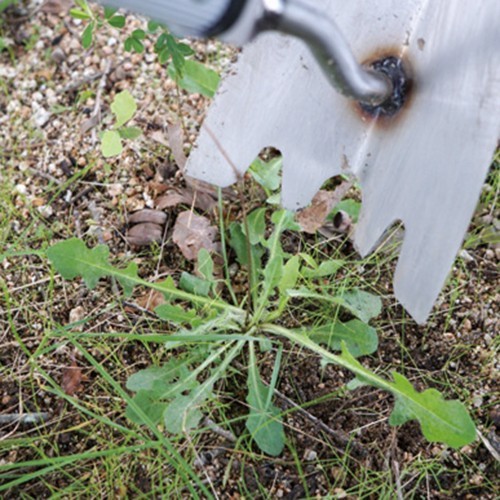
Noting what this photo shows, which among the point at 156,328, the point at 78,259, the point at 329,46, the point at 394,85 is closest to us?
the point at 329,46

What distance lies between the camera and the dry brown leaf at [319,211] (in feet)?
5.50

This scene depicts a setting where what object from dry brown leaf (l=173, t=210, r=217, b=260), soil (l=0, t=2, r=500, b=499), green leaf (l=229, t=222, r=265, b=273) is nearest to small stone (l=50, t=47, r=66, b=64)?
soil (l=0, t=2, r=500, b=499)

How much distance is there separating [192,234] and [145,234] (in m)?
0.12

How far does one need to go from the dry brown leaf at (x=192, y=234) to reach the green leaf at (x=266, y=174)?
0.52 feet

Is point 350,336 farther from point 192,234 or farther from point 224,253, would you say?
point 192,234

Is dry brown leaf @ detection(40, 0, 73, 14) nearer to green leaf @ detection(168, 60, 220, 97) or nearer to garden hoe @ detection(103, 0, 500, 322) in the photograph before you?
green leaf @ detection(168, 60, 220, 97)

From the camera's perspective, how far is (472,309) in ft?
5.39

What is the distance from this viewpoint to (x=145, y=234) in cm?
174

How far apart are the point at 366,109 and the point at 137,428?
2.52ft

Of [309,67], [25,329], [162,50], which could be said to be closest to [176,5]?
[309,67]

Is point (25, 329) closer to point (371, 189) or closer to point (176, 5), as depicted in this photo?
point (371, 189)

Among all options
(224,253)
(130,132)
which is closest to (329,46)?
(224,253)

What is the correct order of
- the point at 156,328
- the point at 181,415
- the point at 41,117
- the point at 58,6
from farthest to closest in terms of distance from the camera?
the point at 58,6
the point at 41,117
the point at 156,328
the point at 181,415

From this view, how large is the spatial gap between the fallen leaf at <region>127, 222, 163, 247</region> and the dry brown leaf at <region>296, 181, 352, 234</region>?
0.32m
